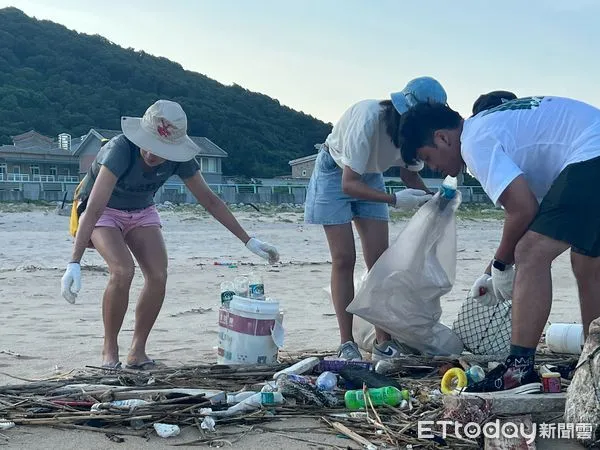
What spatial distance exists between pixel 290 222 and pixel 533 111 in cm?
1651

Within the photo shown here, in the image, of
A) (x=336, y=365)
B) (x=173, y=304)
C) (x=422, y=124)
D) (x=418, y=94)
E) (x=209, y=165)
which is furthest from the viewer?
(x=209, y=165)

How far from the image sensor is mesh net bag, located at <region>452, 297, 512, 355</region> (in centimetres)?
398

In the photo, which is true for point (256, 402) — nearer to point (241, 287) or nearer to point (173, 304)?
point (241, 287)

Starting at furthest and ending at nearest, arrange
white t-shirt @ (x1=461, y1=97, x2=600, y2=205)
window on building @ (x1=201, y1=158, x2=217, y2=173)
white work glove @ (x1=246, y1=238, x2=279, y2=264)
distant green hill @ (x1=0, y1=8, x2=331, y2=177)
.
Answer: distant green hill @ (x1=0, y1=8, x2=331, y2=177), window on building @ (x1=201, y1=158, x2=217, y2=173), white work glove @ (x1=246, y1=238, x2=279, y2=264), white t-shirt @ (x1=461, y1=97, x2=600, y2=205)

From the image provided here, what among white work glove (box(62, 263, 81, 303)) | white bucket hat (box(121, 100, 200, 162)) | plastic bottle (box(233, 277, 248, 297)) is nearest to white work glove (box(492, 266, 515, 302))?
plastic bottle (box(233, 277, 248, 297))

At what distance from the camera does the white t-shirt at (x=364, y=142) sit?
3984 millimetres

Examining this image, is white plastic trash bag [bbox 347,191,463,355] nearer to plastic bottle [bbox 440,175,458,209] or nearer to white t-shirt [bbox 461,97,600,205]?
plastic bottle [bbox 440,175,458,209]

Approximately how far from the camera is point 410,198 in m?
4.14

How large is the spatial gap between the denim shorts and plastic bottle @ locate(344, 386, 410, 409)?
1.35 m

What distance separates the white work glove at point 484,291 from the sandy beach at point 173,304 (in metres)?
1.17

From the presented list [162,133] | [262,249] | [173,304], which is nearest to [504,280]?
[262,249]

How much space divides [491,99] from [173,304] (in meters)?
3.80

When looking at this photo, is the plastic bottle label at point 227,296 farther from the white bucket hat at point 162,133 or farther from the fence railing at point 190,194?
the fence railing at point 190,194

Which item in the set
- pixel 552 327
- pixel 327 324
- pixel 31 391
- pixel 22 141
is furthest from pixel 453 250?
pixel 22 141
